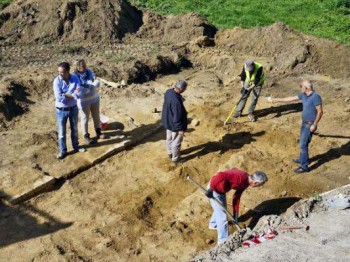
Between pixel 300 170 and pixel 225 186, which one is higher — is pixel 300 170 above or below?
below

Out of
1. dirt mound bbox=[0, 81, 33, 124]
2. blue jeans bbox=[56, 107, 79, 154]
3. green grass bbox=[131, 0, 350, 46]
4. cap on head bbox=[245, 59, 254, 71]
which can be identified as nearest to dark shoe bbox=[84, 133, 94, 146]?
blue jeans bbox=[56, 107, 79, 154]

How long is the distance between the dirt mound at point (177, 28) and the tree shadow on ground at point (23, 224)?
27.5 feet

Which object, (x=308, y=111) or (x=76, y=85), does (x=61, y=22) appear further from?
(x=308, y=111)

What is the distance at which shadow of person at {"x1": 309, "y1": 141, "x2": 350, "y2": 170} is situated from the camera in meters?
9.05

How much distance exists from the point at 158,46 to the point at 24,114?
5.13m

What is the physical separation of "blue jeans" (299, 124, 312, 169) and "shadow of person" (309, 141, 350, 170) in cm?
35

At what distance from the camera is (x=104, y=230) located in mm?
7285

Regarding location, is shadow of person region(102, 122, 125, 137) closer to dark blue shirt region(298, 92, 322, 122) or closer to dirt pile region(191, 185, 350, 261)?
dark blue shirt region(298, 92, 322, 122)

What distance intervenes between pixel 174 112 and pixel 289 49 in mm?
6322

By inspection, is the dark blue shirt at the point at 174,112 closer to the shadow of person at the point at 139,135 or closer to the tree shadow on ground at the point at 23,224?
the shadow of person at the point at 139,135

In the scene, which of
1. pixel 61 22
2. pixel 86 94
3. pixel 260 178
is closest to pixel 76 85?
pixel 86 94

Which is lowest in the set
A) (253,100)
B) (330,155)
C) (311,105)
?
(330,155)

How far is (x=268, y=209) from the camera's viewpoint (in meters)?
7.76

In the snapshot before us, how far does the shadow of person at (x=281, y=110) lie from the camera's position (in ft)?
35.9
